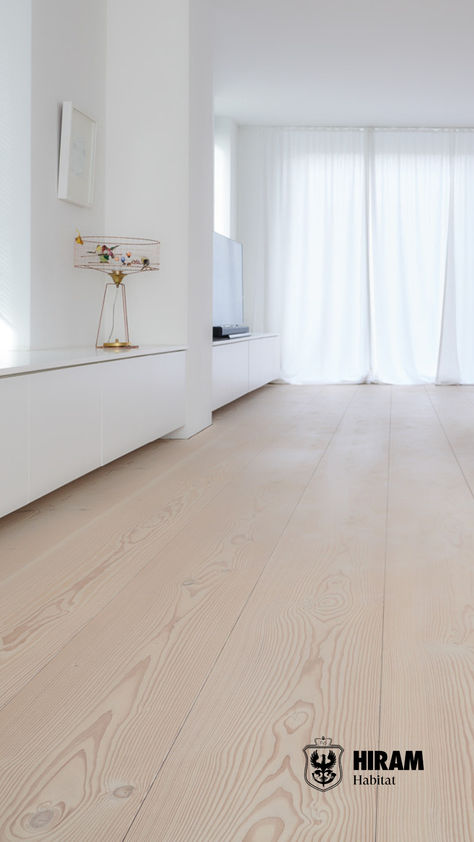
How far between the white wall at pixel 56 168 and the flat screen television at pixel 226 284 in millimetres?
1801

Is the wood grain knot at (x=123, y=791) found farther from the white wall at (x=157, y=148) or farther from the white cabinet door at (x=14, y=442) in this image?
the white wall at (x=157, y=148)

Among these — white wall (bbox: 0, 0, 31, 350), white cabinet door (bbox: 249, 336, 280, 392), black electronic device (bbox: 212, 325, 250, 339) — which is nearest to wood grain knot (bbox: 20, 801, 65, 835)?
white wall (bbox: 0, 0, 31, 350)

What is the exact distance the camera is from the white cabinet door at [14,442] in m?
2.41

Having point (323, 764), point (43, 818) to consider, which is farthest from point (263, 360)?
point (43, 818)

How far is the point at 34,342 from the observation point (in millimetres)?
3691

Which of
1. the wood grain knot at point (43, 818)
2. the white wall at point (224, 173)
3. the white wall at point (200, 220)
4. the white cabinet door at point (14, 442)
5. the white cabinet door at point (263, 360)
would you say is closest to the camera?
the wood grain knot at point (43, 818)

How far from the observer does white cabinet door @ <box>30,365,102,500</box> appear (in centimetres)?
265

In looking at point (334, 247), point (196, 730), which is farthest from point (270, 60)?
point (196, 730)

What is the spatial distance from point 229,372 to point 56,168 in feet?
7.53

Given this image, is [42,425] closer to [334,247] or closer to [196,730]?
[196,730]

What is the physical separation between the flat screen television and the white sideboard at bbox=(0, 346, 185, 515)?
7.32 ft

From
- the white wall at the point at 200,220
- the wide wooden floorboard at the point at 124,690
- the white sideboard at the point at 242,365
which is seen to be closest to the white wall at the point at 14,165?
the white wall at the point at 200,220

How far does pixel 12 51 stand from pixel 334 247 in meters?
5.11

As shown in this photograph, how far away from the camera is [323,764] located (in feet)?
3.93
